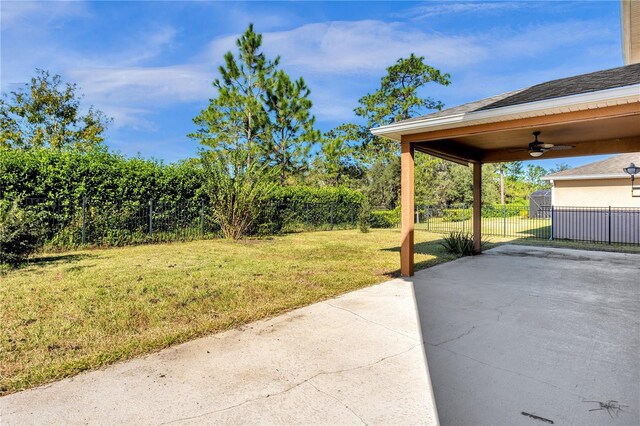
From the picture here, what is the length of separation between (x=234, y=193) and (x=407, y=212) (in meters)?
6.24

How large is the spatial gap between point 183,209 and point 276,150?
9981mm

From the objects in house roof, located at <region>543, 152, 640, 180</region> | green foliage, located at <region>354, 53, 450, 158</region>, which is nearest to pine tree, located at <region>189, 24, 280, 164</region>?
green foliage, located at <region>354, 53, 450, 158</region>

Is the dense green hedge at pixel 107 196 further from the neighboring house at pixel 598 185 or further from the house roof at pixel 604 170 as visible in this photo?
the house roof at pixel 604 170

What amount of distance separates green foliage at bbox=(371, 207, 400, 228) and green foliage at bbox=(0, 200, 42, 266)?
50.3 ft

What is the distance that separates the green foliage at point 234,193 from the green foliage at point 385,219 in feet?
31.4

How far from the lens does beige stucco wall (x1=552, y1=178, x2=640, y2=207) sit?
12484 mm

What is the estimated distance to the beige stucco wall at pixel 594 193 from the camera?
12.5 metres

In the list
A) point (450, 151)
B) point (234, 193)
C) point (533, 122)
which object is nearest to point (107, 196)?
point (234, 193)

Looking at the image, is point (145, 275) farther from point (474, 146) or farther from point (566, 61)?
point (566, 61)

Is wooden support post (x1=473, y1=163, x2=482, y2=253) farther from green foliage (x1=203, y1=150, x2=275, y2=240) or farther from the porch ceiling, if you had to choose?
green foliage (x1=203, y1=150, x2=275, y2=240)

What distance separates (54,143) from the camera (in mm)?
16344

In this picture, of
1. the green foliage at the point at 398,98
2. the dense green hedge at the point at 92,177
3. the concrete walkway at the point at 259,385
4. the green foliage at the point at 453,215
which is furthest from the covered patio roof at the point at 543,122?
the green foliage at the point at 398,98

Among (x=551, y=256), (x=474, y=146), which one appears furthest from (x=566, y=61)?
(x=551, y=256)

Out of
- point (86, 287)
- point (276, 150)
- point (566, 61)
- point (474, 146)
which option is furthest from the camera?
point (276, 150)
